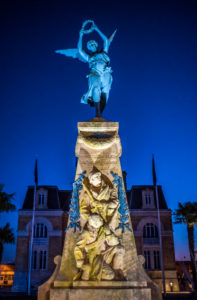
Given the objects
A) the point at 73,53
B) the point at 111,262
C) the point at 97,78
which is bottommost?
the point at 111,262

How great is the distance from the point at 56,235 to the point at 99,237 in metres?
25.3

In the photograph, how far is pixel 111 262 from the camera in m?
6.34

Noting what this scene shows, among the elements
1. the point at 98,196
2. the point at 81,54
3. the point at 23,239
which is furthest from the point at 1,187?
the point at 98,196

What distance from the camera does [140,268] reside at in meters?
6.59

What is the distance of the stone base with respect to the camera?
5.97m

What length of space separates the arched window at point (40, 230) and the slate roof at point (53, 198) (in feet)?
7.42

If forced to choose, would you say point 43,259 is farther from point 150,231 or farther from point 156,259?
point 156,259

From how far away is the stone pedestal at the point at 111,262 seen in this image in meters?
6.04

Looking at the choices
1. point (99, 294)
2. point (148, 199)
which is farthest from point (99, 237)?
point (148, 199)

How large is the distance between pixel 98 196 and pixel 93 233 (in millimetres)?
914

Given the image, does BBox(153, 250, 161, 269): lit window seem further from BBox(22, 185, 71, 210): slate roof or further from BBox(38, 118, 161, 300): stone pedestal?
BBox(38, 118, 161, 300): stone pedestal

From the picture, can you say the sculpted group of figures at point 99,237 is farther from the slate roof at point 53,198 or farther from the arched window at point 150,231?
the slate roof at point 53,198

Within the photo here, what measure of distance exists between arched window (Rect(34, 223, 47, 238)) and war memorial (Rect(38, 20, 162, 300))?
82.3 feet

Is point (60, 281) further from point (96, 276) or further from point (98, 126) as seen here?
point (98, 126)
